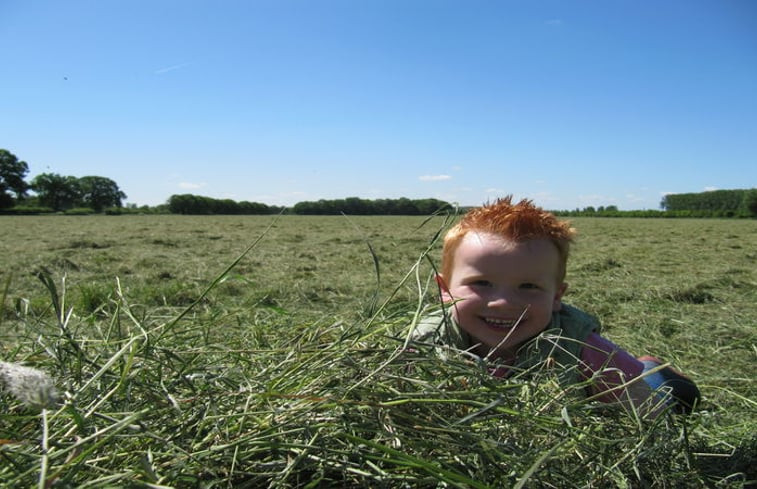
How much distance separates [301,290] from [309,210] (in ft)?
146

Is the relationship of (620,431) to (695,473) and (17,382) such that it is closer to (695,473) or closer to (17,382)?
(695,473)

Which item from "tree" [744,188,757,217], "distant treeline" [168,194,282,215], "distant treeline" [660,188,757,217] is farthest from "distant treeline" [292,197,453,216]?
"distant treeline" [660,188,757,217]

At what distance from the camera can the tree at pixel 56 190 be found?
6956cm

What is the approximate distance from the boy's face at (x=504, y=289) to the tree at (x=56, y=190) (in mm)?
82070

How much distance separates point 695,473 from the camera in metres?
1.01

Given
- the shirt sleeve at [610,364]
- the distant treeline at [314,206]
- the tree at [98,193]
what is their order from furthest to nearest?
the tree at [98,193]
the distant treeline at [314,206]
the shirt sleeve at [610,364]

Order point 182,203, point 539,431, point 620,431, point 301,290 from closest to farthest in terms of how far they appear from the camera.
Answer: point 539,431, point 620,431, point 301,290, point 182,203

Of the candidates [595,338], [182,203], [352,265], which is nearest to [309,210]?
[182,203]

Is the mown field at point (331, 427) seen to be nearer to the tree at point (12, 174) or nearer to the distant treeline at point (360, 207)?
the distant treeline at point (360, 207)

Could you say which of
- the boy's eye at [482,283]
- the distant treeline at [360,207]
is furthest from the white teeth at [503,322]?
the distant treeline at [360,207]

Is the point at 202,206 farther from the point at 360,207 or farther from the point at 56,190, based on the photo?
the point at 56,190

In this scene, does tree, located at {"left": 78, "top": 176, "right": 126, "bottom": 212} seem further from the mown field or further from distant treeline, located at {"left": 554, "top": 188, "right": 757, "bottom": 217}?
the mown field

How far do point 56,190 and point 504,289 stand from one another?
3344 inches

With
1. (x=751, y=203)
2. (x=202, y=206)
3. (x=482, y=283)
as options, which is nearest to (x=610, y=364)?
(x=482, y=283)
